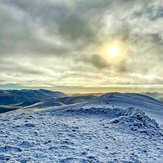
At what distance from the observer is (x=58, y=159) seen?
5.12m

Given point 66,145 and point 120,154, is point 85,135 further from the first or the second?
point 120,154

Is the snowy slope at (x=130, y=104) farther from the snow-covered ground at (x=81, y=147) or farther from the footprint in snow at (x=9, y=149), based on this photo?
the footprint in snow at (x=9, y=149)

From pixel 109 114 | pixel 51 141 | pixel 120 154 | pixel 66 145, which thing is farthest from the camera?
pixel 109 114

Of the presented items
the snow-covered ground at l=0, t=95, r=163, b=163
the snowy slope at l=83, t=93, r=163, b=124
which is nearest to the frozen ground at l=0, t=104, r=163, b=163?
the snow-covered ground at l=0, t=95, r=163, b=163

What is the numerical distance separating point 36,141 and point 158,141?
26.2ft

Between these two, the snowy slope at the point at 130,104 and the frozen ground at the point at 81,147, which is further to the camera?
the snowy slope at the point at 130,104

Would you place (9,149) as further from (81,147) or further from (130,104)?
(130,104)

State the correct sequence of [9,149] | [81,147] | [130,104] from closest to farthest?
[9,149]
[81,147]
[130,104]

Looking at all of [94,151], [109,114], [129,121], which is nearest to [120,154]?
[94,151]

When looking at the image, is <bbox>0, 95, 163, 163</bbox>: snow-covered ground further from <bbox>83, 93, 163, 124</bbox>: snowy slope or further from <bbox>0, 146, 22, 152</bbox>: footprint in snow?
<bbox>83, 93, 163, 124</bbox>: snowy slope

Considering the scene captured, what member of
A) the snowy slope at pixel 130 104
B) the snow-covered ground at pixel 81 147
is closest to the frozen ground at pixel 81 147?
the snow-covered ground at pixel 81 147

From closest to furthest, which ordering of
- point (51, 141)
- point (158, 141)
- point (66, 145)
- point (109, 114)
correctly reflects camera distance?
point (66, 145), point (51, 141), point (158, 141), point (109, 114)

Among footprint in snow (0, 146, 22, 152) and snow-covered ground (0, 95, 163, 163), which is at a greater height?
footprint in snow (0, 146, 22, 152)

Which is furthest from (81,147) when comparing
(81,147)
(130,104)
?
(130,104)
